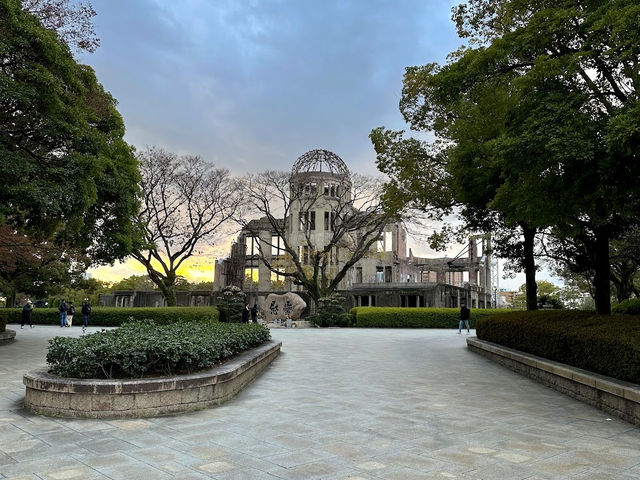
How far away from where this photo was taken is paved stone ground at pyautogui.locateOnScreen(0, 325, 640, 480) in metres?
4.29

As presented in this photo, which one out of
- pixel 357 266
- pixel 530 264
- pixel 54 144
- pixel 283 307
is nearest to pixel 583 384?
pixel 530 264

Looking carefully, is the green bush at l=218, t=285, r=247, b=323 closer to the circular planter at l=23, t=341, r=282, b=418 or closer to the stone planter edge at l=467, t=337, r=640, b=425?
the stone planter edge at l=467, t=337, r=640, b=425

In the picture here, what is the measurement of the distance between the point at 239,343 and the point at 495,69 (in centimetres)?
735

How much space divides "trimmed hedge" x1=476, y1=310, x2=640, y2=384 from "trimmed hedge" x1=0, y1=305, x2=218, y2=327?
17304 mm

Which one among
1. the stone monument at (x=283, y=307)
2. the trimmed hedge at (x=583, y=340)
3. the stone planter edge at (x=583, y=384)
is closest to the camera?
the stone planter edge at (x=583, y=384)

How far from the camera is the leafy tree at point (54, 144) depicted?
1035 centimetres

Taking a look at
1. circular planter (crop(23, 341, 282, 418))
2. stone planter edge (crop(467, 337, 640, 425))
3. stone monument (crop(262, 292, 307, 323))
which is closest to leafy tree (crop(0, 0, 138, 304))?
circular planter (crop(23, 341, 282, 418))

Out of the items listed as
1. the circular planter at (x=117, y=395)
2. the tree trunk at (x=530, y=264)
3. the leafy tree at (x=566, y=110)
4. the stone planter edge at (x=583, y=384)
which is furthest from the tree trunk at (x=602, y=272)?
the circular planter at (x=117, y=395)

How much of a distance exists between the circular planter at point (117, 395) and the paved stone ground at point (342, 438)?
Result: 187 mm

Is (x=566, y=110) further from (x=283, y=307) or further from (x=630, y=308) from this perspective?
(x=283, y=307)

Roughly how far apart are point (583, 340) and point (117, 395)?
7.21 metres

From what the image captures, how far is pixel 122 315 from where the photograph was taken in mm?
29062

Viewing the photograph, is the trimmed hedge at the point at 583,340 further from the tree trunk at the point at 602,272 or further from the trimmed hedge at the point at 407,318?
the trimmed hedge at the point at 407,318

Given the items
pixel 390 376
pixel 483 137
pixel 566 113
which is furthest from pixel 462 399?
pixel 483 137
